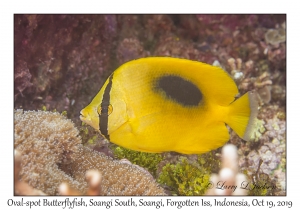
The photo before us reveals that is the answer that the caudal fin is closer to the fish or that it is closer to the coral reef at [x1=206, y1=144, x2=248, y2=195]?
the fish

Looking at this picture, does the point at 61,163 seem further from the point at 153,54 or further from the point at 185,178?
the point at 153,54

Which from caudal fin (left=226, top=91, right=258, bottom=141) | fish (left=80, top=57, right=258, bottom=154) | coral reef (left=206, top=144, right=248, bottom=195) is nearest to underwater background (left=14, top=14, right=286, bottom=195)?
coral reef (left=206, top=144, right=248, bottom=195)

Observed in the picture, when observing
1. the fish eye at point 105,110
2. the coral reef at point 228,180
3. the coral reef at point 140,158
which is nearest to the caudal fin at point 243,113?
the coral reef at point 228,180

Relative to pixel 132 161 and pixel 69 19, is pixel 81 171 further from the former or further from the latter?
pixel 69 19

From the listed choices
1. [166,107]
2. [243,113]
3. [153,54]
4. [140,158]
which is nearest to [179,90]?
[166,107]

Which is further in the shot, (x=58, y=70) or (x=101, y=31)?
(x=101, y=31)
